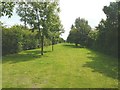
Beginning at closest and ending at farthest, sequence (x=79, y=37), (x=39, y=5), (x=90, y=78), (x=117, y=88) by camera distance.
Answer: (x=117, y=88) → (x=90, y=78) → (x=39, y=5) → (x=79, y=37)

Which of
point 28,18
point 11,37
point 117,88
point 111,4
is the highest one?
point 111,4

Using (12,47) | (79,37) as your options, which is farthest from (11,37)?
(79,37)

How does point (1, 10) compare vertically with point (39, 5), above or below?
below

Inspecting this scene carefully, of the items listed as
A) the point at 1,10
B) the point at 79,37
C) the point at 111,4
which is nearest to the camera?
the point at 1,10

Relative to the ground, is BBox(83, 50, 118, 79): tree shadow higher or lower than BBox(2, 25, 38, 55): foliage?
lower

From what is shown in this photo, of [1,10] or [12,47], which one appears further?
[12,47]

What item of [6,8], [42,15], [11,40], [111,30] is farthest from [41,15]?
[6,8]

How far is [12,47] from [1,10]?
124ft

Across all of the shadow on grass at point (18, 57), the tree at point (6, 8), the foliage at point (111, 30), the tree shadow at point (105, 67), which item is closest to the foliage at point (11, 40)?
the shadow on grass at point (18, 57)

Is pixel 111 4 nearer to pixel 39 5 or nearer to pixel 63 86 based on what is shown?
pixel 39 5

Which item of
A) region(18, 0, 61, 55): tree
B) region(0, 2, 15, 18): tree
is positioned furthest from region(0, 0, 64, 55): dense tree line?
region(0, 2, 15, 18): tree

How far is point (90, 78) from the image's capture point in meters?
22.2

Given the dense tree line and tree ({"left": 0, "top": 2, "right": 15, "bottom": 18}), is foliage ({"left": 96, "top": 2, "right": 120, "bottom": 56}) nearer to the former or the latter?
the dense tree line

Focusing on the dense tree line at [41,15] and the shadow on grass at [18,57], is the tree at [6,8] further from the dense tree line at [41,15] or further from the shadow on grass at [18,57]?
the dense tree line at [41,15]
